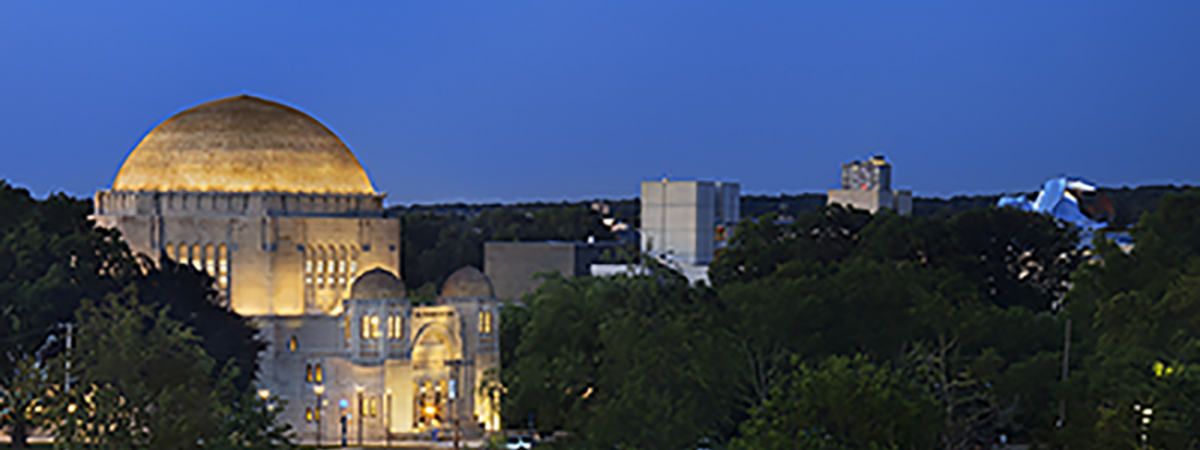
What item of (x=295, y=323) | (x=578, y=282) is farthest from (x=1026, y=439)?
(x=295, y=323)

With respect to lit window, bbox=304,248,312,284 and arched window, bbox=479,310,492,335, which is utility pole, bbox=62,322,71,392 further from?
arched window, bbox=479,310,492,335

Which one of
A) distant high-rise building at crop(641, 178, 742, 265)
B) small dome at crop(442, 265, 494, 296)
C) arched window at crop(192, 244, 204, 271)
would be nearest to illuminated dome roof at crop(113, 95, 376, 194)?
arched window at crop(192, 244, 204, 271)

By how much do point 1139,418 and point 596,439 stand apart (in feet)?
56.0

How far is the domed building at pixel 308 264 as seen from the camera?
89125 millimetres

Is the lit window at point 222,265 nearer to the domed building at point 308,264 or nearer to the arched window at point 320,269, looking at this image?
the domed building at point 308,264

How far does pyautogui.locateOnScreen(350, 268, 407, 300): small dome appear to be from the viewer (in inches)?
3497

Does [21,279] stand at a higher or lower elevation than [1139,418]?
higher

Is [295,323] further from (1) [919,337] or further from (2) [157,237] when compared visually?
(1) [919,337]

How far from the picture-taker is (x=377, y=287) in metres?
88.8

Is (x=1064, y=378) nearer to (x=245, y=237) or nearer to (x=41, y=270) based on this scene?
(x=41, y=270)

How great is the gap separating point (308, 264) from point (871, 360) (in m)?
35.3

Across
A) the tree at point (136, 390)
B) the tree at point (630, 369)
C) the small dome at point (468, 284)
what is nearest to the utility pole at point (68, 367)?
the tree at point (136, 390)

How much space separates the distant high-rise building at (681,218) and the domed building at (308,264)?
24069 millimetres

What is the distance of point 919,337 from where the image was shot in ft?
233
